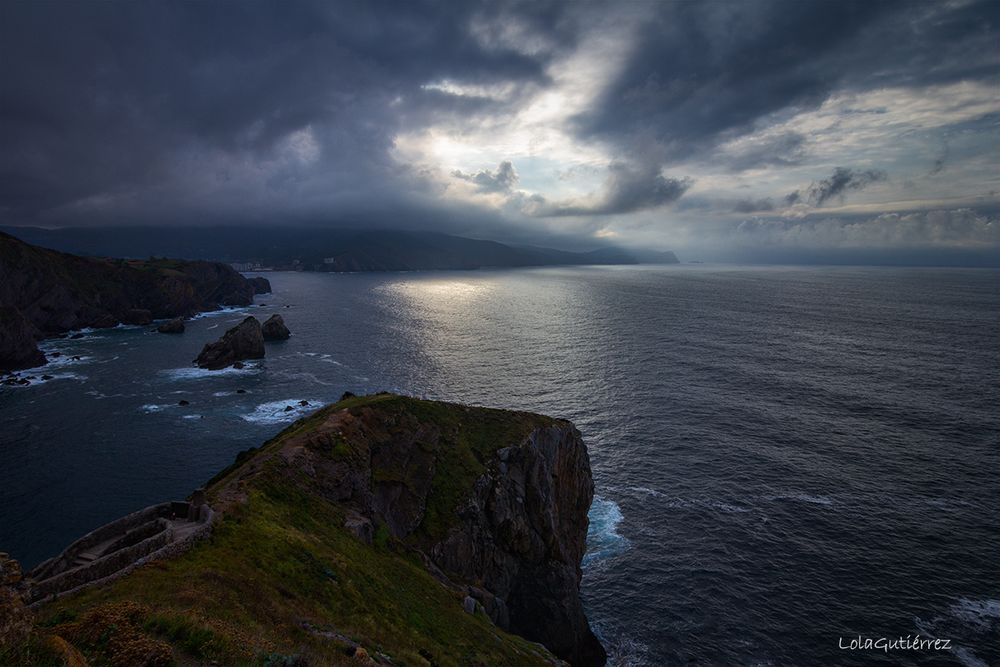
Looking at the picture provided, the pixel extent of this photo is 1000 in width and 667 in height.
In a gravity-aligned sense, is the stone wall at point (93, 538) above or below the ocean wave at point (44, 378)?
above

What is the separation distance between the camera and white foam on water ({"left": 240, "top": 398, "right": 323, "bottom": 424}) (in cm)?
8619

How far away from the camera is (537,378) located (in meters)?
111

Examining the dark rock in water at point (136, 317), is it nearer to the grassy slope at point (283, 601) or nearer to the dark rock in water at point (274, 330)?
the dark rock in water at point (274, 330)

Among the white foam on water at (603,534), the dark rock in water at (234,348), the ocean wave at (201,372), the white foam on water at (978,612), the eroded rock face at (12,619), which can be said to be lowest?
the white foam on water at (603,534)

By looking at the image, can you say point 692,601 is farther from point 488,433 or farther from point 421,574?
point 421,574

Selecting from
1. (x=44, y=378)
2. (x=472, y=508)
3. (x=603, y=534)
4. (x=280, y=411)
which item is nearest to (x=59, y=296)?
(x=44, y=378)

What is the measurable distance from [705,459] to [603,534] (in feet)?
77.2

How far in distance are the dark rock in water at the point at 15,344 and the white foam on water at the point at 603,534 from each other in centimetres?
13574

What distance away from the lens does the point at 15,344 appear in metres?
113

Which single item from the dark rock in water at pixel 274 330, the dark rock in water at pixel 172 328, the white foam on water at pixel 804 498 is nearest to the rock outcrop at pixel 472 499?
the white foam on water at pixel 804 498

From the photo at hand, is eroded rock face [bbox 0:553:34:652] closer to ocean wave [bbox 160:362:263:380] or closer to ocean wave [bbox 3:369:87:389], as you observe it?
ocean wave [bbox 160:362:263:380]

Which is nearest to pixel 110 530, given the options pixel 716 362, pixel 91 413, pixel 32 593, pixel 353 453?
pixel 32 593

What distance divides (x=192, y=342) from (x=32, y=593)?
490 feet

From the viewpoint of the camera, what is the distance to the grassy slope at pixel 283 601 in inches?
616
